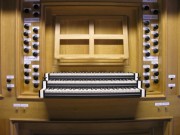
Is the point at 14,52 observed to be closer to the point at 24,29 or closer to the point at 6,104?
the point at 24,29

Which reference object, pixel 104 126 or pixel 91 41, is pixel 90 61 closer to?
pixel 91 41

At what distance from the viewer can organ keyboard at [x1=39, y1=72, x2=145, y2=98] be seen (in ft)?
6.16

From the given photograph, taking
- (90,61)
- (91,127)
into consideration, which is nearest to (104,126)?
(91,127)

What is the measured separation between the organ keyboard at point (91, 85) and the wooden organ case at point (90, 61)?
0.03 meters

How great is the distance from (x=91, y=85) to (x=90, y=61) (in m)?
0.37

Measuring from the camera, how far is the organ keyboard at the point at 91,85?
188 centimetres

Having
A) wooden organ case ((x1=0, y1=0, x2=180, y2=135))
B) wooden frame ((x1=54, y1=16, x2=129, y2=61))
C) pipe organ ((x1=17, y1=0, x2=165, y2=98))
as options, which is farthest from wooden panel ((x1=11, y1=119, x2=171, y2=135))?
wooden frame ((x1=54, y1=16, x2=129, y2=61))

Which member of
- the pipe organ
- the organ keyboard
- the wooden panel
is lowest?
the wooden panel

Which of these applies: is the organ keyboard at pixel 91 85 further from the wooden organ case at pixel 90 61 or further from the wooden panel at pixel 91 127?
the wooden panel at pixel 91 127

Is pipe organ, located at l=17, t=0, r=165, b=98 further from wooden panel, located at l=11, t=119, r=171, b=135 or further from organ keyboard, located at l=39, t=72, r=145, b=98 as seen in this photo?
wooden panel, located at l=11, t=119, r=171, b=135

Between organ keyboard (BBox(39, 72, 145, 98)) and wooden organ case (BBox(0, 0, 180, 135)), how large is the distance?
0.03 meters

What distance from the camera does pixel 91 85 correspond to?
1986 millimetres

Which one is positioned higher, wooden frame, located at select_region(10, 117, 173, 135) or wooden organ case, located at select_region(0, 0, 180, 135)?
wooden organ case, located at select_region(0, 0, 180, 135)

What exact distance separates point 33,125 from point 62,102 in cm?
48
